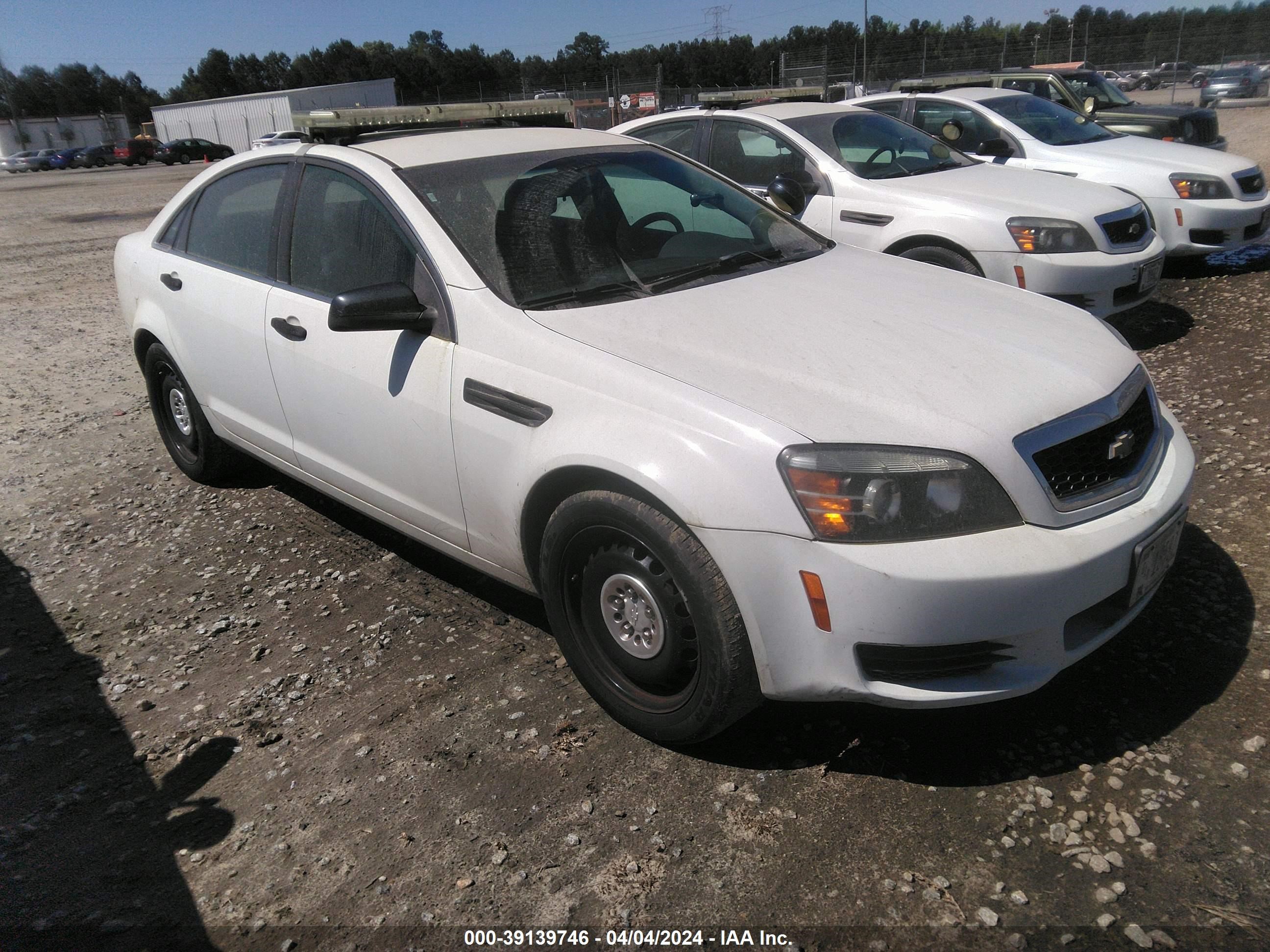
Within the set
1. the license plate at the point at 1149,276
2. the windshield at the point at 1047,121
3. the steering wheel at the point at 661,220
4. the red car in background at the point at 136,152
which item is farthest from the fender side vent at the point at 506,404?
the red car in background at the point at 136,152

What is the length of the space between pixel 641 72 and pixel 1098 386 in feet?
218

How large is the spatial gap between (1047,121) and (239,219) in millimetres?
7307

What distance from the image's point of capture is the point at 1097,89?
12188 millimetres

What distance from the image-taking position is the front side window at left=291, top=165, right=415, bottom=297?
10.6ft

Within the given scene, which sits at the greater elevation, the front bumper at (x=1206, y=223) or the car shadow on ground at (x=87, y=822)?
the front bumper at (x=1206, y=223)

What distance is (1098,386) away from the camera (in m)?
2.62

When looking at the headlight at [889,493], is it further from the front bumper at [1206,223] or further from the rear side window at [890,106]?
the rear side window at [890,106]

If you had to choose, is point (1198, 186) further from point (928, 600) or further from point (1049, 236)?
point (928, 600)

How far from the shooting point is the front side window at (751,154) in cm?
646

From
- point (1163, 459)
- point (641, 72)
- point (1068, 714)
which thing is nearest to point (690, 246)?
point (1163, 459)

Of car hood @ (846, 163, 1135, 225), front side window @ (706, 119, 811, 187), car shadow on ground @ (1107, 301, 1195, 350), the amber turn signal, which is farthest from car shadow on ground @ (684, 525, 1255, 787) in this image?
front side window @ (706, 119, 811, 187)

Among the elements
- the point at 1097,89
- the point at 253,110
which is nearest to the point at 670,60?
the point at 253,110

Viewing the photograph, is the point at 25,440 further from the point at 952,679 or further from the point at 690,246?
the point at 952,679

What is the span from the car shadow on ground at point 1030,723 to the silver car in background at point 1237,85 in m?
32.0
